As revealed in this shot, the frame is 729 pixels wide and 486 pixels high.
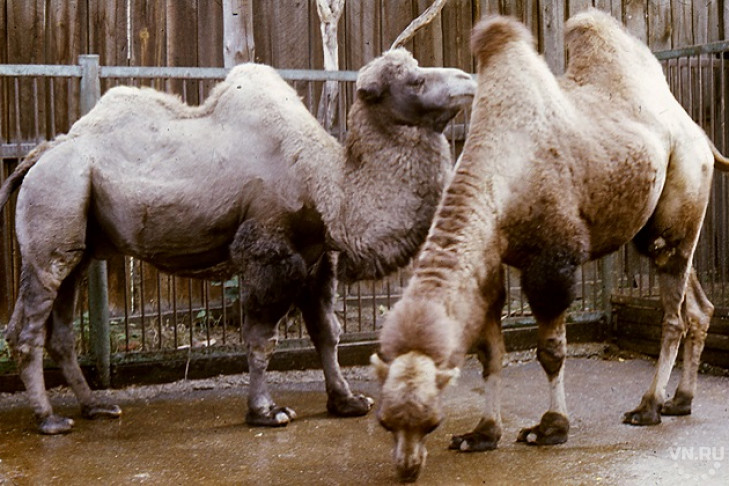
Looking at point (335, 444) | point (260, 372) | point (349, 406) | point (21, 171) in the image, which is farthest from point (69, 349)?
point (335, 444)

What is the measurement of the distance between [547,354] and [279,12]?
4.53 metres

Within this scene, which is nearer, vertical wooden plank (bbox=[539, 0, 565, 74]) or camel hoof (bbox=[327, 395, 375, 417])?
camel hoof (bbox=[327, 395, 375, 417])

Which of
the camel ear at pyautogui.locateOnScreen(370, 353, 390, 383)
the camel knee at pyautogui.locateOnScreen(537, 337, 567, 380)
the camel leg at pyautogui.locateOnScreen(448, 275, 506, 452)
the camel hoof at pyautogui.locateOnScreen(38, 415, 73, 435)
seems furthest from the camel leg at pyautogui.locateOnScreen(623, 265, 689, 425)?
the camel hoof at pyautogui.locateOnScreen(38, 415, 73, 435)

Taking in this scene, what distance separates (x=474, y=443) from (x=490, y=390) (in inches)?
10.9

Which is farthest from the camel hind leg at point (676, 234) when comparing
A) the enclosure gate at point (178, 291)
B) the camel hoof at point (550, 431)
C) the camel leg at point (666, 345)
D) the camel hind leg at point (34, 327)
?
the camel hind leg at point (34, 327)

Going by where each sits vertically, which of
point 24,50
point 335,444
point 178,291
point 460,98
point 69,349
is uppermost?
point 24,50

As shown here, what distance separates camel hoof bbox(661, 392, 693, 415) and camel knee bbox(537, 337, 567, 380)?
1.03 m

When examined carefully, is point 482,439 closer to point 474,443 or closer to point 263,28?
point 474,443

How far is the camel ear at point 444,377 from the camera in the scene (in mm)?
3314

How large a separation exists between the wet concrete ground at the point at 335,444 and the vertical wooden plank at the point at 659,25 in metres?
4.30

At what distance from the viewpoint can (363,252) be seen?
494cm

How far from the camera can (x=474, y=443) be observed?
432cm

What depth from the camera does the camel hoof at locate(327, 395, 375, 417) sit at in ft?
17.0

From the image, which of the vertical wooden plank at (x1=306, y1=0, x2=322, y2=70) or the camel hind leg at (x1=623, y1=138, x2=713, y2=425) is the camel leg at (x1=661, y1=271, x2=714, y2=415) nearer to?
the camel hind leg at (x1=623, y1=138, x2=713, y2=425)
